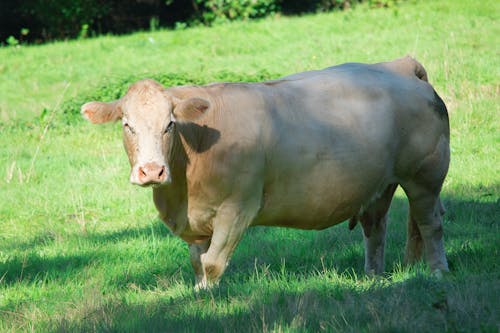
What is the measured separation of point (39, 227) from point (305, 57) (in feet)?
33.2

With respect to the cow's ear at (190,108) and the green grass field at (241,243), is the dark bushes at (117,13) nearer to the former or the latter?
the green grass field at (241,243)

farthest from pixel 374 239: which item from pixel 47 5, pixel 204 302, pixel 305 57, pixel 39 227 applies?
pixel 47 5

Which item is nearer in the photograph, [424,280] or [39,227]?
[424,280]

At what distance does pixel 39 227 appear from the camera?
30.7 ft

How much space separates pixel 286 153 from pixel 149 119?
1.20m

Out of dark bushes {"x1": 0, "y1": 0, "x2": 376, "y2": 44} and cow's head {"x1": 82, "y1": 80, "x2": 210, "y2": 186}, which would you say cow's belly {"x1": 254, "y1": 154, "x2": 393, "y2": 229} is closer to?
cow's head {"x1": 82, "y1": 80, "x2": 210, "y2": 186}

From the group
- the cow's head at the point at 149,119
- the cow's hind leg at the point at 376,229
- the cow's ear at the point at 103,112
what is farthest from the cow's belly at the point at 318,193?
the cow's ear at the point at 103,112

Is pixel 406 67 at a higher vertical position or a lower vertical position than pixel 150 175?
higher

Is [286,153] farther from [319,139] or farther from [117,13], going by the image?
[117,13]

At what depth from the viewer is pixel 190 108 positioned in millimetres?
6098

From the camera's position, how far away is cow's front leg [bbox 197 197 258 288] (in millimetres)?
6328

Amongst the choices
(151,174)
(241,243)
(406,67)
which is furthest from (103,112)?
(406,67)

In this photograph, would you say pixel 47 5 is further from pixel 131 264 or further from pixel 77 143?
pixel 131 264

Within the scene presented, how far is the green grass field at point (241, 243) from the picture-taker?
518 centimetres
